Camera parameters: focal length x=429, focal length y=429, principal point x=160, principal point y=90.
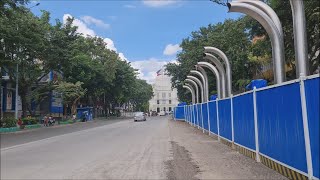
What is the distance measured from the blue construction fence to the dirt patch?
1837 millimetres

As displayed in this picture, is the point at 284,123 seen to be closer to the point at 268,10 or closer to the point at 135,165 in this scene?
the point at 135,165

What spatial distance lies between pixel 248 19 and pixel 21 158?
55.2ft

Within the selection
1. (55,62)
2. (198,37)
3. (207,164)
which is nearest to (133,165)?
(207,164)

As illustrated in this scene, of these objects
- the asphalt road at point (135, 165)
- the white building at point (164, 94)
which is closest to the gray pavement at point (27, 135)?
the asphalt road at point (135, 165)

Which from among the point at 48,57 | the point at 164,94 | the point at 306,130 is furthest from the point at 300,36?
the point at 164,94

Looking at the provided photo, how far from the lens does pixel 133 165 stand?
12023 millimetres

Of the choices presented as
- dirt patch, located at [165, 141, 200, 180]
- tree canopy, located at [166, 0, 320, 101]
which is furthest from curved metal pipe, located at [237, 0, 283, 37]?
tree canopy, located at [166, 0, 320, 101]

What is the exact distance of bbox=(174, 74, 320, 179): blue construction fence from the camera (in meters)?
7.46

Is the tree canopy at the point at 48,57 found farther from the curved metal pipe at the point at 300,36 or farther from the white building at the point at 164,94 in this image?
the white building at the point at 164,94

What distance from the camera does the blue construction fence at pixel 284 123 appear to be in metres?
7.46

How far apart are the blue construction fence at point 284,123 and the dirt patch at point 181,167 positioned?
72.3 inches

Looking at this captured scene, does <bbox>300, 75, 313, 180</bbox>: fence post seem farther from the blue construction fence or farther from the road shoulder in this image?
the road shoulder

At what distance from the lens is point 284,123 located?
29.7 feet

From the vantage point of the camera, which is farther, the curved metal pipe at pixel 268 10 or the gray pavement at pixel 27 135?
the gray pavement at pixel 27 135
